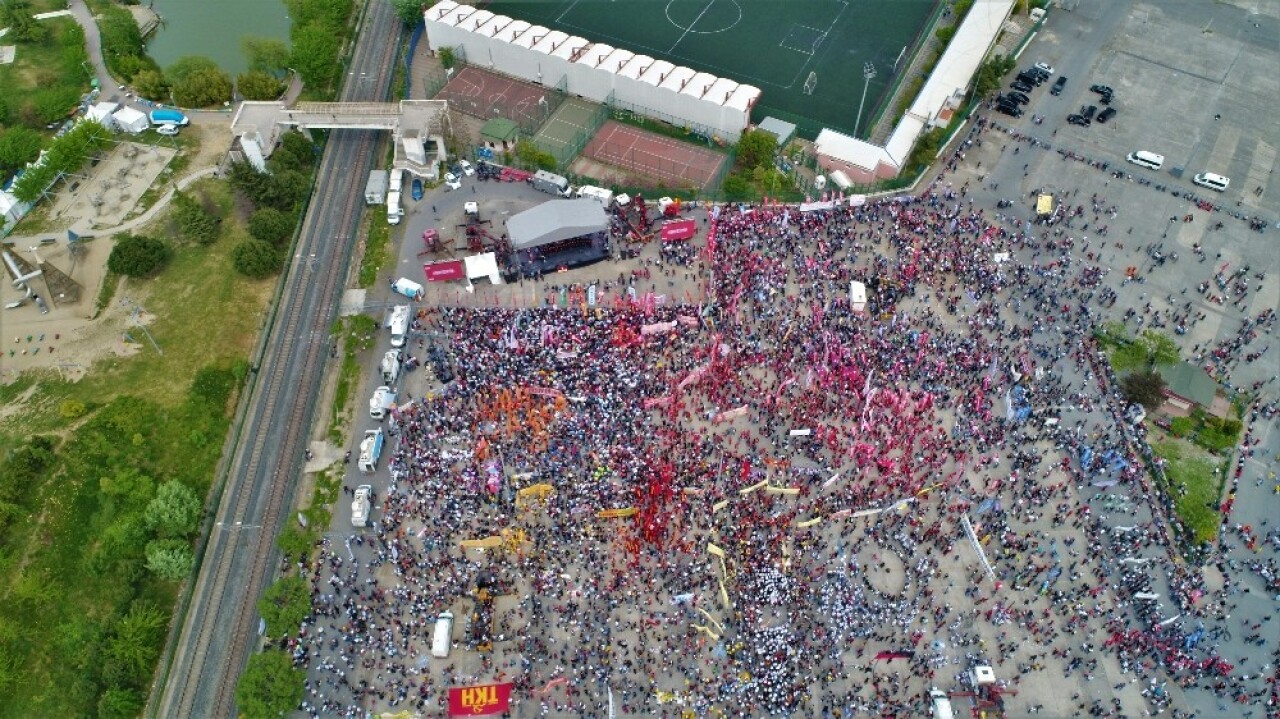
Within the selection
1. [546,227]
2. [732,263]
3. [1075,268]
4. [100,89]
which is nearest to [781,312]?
[732,263]

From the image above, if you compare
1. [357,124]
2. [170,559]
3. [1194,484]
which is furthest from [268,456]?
[1194,484]

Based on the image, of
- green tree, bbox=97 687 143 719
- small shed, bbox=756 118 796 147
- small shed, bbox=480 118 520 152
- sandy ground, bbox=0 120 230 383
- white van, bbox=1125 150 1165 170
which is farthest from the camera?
small shed, bbox=756 118 796 147

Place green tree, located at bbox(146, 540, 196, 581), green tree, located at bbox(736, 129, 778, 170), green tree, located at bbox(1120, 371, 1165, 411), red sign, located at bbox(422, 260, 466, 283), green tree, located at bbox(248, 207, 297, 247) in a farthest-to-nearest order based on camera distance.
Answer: green tree, located at bbox(736, 129, 778, 170)
green tree, located at bbox(248, 207, 297, 247)
red sign, located at bbox(422, 260, 466, 283)
green tree, located at bbox(1120, 371, 1165, 411)
green tree, located at bbox(146, 540, 196, 581)

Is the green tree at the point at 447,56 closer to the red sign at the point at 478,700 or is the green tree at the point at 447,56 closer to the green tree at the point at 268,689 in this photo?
the green tree at the point at 268,689

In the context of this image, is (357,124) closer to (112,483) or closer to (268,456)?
(268,456)

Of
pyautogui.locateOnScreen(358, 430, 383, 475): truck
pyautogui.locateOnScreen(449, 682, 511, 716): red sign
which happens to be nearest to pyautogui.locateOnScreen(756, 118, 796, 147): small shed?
pyautogui.locateOnScreen(358, 430, 383, 475): truck

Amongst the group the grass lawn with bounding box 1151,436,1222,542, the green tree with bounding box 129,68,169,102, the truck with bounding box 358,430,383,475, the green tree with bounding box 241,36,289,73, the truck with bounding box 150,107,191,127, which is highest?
the grass lawn with bounding box 1151,436,1222,542

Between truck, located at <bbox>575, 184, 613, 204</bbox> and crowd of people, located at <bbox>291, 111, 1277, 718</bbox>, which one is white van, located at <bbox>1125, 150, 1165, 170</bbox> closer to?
crowd of people, located at <bbox>291, 111, 1277, 718</bbox>

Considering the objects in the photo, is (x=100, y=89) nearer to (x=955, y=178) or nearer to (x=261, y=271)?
(x=261, y=271)
